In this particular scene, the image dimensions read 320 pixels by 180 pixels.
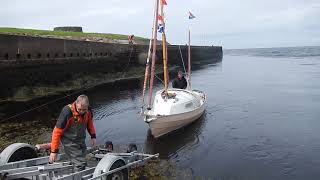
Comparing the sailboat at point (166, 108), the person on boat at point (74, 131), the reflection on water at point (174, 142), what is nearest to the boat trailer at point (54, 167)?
the person on boat at point (74, 131)

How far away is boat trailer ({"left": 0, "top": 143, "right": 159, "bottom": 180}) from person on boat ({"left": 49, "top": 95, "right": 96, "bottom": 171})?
217 millimetres

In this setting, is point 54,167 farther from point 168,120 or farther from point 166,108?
point 166,108

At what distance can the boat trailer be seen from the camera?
764 cm

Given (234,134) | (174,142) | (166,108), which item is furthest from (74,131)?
(234,134)

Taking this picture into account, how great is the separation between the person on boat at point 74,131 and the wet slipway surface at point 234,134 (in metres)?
4.69

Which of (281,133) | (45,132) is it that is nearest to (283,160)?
(281,133)

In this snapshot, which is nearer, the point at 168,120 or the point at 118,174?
the point at 118,174

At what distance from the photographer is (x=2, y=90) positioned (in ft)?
76.5

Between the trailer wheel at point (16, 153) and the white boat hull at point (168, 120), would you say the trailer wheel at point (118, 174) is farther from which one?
the white boat hull at point (168, 120)

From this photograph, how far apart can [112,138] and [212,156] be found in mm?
4780

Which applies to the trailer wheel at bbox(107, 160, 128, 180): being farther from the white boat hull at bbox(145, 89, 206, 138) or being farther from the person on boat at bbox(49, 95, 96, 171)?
the white boat hull at bbox(145, 89, 206, 138)

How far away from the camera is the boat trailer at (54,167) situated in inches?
301

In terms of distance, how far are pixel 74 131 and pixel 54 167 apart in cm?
87

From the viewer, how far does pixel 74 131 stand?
8023 mm
